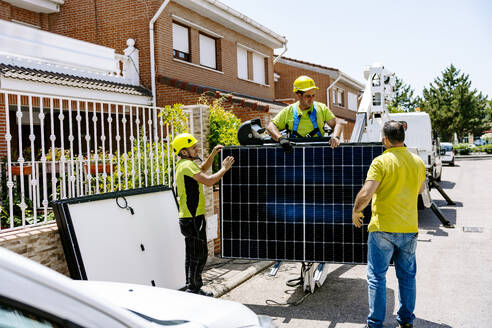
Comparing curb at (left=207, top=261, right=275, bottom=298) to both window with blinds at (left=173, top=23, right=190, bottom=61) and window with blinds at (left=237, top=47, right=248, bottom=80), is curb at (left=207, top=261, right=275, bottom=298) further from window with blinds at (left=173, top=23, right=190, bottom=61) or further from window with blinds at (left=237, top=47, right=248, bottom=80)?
window with blinds at (left=237, top=47, right=248, bottom=80)

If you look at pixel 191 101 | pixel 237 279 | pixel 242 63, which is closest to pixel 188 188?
pixel 237 279

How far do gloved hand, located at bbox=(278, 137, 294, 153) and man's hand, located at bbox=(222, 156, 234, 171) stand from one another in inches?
22.4

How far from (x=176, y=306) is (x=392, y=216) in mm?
2465

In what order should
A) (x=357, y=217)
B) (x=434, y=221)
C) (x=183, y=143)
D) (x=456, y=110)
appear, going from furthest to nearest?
1. (x=456, y=110)
2. (x=434, y=221)
3. (x=183, y=143)
4. (x=357, y=217)

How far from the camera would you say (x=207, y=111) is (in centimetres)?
700

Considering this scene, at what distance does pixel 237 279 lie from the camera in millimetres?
6004

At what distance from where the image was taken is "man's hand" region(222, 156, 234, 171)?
4.87 meters

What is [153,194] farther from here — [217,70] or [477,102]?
[477,102]

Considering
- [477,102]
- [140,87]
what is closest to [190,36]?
[140,87]

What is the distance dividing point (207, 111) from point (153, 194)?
2059mm

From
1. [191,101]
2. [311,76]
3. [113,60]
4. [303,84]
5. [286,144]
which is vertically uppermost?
[311,76]

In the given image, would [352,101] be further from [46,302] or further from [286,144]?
[46,302]

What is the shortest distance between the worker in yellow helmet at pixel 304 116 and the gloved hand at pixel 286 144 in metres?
0.39

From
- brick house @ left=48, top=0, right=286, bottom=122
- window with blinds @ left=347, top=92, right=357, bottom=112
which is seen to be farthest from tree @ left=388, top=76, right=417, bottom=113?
brick house @ left=48, top=0, right=286, bottom=122
